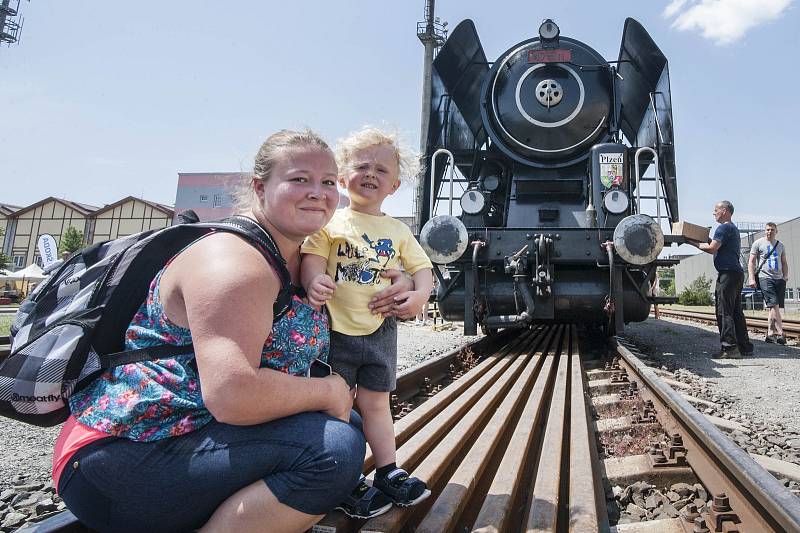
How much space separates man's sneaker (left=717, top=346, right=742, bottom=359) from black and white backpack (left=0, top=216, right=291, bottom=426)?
548 cm

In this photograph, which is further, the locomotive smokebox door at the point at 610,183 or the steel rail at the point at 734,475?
the locomotive smokebox door at the point at 610,183

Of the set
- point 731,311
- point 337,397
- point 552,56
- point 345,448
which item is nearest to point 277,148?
point 337,397

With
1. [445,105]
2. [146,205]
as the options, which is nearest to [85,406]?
[445,105]

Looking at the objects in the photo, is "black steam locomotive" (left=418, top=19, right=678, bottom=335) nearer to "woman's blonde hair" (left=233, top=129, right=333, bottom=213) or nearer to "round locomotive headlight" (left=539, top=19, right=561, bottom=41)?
"round locomotive headlight" (left=539, top=19, right=561, bottom=41)

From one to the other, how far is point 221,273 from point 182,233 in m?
0.24

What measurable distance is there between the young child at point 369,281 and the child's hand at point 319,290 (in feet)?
0.37

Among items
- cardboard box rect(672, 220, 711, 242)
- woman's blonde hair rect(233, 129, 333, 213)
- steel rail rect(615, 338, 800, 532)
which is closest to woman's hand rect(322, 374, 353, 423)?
woman's blonde hair rect(233, 129, 333, 213)

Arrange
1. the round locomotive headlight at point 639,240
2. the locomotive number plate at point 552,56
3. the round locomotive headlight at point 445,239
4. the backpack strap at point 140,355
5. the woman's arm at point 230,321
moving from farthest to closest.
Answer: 1. the locomotive number plate at point 552,56
2. the round locomotive headlight at point 445,239
3. the round locomotive headlight at point 639,240
4. the backpack strap at point 140,355
5. the woman's arm at point 230,321

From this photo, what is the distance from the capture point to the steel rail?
131 centimetres

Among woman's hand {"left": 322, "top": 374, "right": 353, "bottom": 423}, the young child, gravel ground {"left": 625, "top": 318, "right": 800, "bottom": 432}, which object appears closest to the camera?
woman's hand {"left": 322, "top": 374, "right": 353, "bottom": 423}

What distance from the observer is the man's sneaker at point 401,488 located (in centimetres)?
139

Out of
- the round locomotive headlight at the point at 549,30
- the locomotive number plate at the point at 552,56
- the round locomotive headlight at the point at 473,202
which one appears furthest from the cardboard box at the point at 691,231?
the round locomotive headlight at the point at 549,30

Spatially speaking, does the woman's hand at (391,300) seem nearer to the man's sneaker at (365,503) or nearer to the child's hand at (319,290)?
the child's hand at (319,290)

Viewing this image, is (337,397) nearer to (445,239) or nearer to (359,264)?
(359,264)
